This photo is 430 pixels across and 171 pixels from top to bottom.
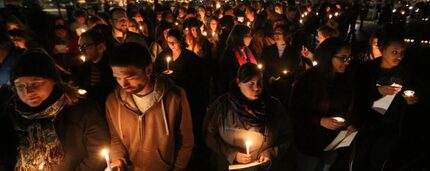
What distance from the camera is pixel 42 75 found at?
2.07m

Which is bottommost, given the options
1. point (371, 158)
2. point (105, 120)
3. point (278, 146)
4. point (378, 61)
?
point (371, 158)

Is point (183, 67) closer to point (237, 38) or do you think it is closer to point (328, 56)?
point (237, 38)

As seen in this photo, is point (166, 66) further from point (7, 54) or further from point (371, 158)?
point (371, 158)

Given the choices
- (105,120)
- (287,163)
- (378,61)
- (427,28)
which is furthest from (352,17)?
(105,120)

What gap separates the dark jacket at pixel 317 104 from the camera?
3104mm

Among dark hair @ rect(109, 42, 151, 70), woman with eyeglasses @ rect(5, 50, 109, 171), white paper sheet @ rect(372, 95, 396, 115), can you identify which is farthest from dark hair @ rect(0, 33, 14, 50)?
white paper sheet @ rect(372, 95, 396, 115)

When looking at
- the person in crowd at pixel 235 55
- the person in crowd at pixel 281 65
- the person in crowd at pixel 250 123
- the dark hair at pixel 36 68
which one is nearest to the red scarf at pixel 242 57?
the person in crowd at pixel 235 55

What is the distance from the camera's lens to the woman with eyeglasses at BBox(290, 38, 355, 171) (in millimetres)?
3086

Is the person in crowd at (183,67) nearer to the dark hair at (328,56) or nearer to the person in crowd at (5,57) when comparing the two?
the person in crowd at (5,57)

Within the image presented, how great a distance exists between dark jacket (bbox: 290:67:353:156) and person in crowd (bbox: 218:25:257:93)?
6.21 ft

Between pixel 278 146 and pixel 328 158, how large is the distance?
0.73 metres

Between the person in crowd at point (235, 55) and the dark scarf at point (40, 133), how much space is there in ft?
10.3

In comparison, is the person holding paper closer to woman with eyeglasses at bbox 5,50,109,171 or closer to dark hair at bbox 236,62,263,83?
dark hair at bbox 236,62,263,83

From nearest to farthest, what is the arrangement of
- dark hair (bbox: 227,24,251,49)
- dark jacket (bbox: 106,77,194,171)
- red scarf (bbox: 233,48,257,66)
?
1. dark jacket (bbox: 106,77,194,171)
2. red scarf (bbox: 233,48,257,66)
3. dark hair (bbox: 227,24,251,49)
